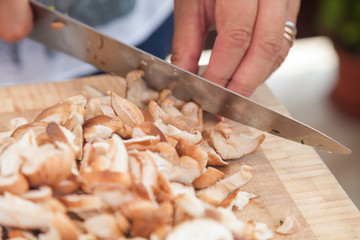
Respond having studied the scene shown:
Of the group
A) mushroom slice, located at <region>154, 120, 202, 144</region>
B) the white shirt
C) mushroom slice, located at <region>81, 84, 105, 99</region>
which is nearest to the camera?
mushroom slice, located at <region>154, 120, 202, 144</region>

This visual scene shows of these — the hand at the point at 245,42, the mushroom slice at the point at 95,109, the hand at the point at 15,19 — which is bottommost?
the mushroom slice at the point at 95,109

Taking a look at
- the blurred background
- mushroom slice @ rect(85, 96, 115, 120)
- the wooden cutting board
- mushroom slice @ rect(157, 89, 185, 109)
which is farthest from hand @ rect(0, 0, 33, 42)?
the blurred background

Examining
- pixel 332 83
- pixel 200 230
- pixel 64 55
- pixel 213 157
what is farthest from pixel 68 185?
pixel 332 83

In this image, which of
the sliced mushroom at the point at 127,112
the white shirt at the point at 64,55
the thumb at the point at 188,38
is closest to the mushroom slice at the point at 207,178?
the sliced mushroom at the point at 127,112

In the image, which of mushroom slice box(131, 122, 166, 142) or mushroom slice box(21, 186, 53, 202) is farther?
mushroom slice box(131, 122, 166, 142)

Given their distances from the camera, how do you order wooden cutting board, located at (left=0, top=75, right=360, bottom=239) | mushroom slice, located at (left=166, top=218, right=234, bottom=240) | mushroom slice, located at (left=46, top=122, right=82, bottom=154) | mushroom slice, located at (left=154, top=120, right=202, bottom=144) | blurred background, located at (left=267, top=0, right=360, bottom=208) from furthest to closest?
blurred background, located at (left=267, top=0, right=360, bottom=208)
mushroom slice, located at (left=154, top=120, right=202, bottom=144)
wooden cutting board, located at (left=0, top=75, right=360, bottom=239)
mushroom slice, located at (left=46, top=122, right=82, bottom=154)
mushroom slice, located at (left=166, top=218, right=234, bottom=240)

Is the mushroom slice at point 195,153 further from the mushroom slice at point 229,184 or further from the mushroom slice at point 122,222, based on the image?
the mushroom slice at point 122,222

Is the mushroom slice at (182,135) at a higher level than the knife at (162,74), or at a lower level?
lower

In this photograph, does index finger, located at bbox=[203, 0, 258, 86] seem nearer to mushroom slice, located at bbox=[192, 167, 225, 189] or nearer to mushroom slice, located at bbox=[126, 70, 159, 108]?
mushroom slice, located at bbox=[126, 70, 159, 108]
